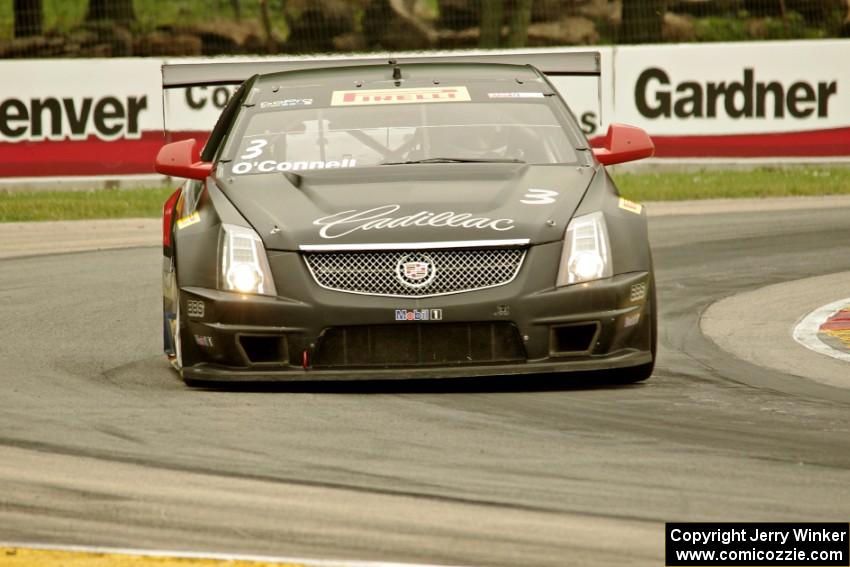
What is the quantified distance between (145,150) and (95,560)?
16267 millimetres

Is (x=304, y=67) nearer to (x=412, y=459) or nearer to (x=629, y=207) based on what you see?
(x=629, y=207)

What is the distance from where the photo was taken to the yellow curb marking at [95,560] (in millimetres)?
5047

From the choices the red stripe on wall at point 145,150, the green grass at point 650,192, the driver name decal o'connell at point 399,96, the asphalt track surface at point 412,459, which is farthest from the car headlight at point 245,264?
the red stripe on wall at point 145,150

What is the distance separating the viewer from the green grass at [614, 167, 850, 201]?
19.3 meters

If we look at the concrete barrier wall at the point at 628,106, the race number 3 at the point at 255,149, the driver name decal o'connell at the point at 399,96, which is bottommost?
the concrete barrier wall at the point at 628,106

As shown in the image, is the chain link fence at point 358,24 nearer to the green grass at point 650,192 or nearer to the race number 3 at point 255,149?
the green grass at point 650,192

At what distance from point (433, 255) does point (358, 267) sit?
321 millimetres

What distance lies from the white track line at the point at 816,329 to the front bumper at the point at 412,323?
5.99ft

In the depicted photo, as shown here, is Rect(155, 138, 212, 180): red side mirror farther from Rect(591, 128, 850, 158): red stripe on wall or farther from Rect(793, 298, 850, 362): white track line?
Rect(591, 128, 850, 158): red stripe on wall

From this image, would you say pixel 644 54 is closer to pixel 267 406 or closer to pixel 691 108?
pixel 691 108

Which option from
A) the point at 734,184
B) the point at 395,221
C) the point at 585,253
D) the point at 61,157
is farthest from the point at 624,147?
the point at 61,157

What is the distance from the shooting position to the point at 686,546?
5129mm

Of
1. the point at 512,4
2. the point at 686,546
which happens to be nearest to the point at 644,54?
the point at 512,4

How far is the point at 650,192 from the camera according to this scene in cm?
1961
